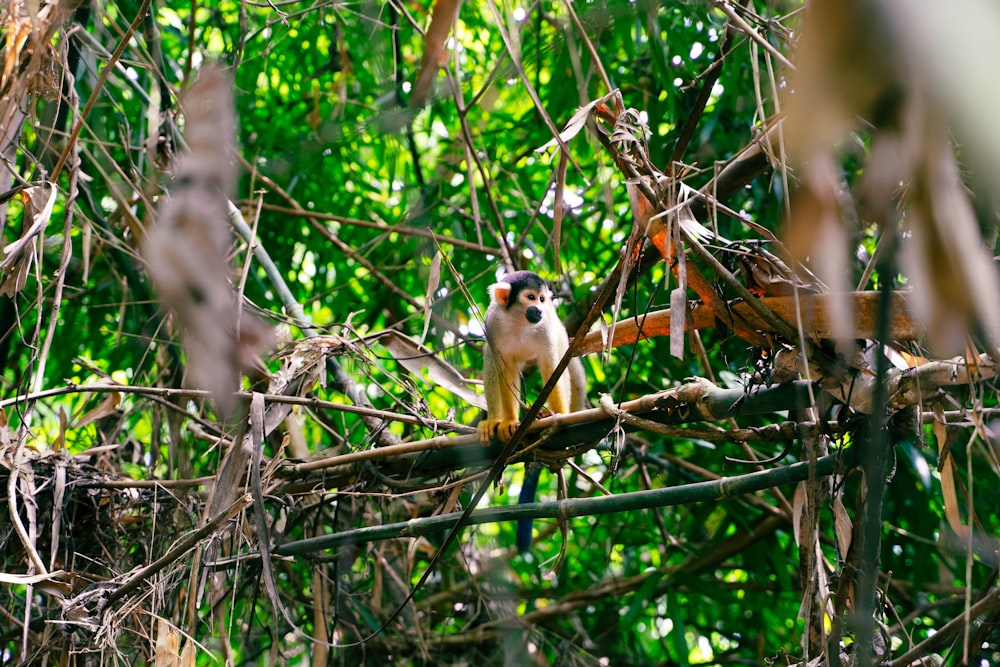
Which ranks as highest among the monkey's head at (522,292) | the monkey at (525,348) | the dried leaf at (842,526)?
the monkey's head at (522,292)

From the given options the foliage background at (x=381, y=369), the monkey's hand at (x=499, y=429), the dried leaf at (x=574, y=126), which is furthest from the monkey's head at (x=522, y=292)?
the dried leaf at (x=574, y=126)

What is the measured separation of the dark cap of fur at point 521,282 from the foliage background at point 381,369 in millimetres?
181

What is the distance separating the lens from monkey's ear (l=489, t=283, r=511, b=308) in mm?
3902

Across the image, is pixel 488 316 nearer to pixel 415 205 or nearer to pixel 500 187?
pixel 415 205

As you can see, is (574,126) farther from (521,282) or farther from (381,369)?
(521,282)

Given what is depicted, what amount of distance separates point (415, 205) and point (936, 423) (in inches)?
106

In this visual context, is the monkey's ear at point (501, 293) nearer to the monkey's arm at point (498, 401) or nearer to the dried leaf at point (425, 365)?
the monkey's arm at point (498, 401)

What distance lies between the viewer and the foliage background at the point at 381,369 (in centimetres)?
285

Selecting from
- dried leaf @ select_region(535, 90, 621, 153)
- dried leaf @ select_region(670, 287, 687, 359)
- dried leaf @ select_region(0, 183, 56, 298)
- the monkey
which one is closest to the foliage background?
dried leaf @ select_region(0, 183, 56, 298)

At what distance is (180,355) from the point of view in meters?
3.73

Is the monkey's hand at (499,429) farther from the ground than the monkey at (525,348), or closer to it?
closer to it

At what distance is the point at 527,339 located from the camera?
12.9 ft

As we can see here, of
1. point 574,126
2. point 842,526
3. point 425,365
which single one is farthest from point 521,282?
point 574,126

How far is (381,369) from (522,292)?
1154 mm
